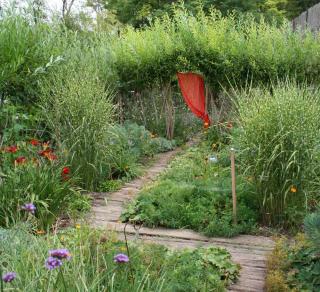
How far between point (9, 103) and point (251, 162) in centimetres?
310

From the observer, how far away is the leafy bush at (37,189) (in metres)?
4.27

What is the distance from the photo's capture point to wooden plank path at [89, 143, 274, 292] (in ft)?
11.7

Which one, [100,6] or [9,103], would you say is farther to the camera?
[100,6]

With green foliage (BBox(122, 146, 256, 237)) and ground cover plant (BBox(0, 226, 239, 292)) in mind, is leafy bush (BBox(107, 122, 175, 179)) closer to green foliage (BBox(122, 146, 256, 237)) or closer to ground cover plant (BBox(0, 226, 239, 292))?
green foliage (BBox(122, 146, 256, 237))

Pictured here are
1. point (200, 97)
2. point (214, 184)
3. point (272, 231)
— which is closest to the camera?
point (272, 231)

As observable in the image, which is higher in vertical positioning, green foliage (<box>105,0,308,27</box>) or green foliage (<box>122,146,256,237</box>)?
green foliage (<box>105,0,308,27</box>)

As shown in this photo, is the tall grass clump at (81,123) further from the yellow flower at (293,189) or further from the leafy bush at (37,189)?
the yellow flower at (293,189)

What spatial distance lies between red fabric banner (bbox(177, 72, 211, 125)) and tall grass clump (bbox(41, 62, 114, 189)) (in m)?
2.59

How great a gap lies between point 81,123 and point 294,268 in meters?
3.11

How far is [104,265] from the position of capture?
10.0 ft

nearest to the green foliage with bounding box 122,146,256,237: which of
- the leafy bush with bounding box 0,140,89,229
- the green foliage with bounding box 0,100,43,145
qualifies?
the leafy bush with bounding box 0,140,89,229

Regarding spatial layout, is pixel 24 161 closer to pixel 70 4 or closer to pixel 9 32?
pixel 9 32

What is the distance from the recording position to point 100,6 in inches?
976

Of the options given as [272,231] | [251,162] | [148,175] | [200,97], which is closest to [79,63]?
[148,175]
